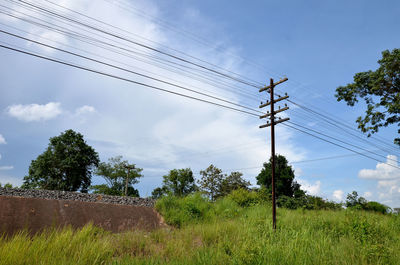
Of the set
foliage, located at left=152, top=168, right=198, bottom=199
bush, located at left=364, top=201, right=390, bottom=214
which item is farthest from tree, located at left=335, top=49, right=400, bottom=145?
foliage, located at left=152, top=168, right=198, bottom=199

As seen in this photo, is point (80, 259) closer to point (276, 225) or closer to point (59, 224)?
point (59, 224)

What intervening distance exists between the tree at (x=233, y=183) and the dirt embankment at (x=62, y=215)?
33036 millimetres

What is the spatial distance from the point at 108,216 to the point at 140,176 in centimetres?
5048

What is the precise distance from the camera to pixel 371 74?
87.5ft

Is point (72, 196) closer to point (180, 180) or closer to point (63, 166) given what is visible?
point (63, 166)

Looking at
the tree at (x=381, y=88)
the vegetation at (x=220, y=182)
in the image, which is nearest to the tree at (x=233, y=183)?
the vegetation at (x=220, y=182)

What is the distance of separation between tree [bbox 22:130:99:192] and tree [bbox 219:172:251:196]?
24054 mm

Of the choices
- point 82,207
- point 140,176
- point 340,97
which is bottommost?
point 82,207

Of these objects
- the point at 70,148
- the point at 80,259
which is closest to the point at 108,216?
the point at 80,259

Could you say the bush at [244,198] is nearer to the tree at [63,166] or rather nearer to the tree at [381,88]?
the tree at [381,88]

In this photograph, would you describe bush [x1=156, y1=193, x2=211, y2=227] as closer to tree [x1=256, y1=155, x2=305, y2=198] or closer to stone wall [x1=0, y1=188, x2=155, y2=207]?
stone wall [x1=0, y1=188, x2=155, y2=207]

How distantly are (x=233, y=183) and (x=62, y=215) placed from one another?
3834 centimetres

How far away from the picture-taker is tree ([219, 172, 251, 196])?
47594mm

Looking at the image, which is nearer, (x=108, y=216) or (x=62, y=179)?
(x=108, y=216)
